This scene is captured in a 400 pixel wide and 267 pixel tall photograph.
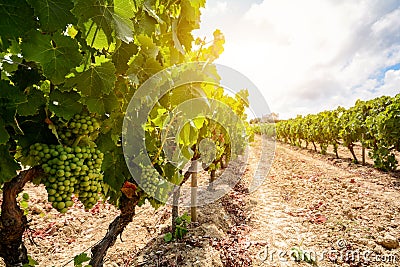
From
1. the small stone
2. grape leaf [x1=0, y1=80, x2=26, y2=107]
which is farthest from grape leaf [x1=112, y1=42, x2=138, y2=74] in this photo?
the small stone

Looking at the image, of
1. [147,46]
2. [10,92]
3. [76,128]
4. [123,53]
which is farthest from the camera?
[147,46]

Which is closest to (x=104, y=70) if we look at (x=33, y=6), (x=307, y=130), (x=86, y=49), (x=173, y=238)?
(x=86, y=49)

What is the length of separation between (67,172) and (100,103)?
40 cm

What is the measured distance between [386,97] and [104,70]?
1400 centimetres

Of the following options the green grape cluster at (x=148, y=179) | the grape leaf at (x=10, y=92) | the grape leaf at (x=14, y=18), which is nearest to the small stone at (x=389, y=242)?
the green grape cluster at (x=148, y=179)

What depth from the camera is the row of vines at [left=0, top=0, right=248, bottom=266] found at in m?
1.16

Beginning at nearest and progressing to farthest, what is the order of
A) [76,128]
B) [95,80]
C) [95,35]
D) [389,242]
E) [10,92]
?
[10,92] → [95,35] → [95,80] → [76,128] → [389,242]

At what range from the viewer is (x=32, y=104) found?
1.40m

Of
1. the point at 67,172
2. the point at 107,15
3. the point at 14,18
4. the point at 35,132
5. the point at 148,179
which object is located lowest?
the point at 148,179

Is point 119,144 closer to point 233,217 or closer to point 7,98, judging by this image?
point 7,98

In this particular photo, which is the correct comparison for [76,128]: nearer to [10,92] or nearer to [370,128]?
[10,92]

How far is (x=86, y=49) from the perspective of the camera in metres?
1.38

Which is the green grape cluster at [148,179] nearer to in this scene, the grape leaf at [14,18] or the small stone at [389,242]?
the grape leaf at [14,18]

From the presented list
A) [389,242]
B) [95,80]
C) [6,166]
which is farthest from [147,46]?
[389,242]
